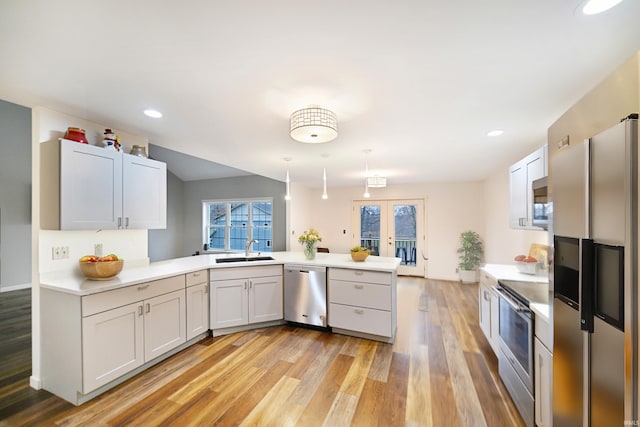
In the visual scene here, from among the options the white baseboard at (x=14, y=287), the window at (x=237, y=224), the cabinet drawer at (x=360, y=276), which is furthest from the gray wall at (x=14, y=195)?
the cabinet drawer at (x=360, y=276)

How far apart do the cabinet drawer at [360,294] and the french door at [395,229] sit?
138 inches

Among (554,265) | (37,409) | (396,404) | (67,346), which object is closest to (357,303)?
(396,404)

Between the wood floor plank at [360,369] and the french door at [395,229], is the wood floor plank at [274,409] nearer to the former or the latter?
the wood floor plank at [360,369]

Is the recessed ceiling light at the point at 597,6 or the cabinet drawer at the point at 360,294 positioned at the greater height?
the recessed ceiling light at the point at 597,6

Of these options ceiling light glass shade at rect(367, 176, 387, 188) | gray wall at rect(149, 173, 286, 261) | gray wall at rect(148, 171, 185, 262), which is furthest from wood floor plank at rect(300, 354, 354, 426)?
gray wall at rect(148, 171, 185, 262)

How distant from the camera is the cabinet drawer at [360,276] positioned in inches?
114

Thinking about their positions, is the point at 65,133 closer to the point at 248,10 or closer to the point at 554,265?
the point at 248,10

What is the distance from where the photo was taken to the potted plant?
5598 mm

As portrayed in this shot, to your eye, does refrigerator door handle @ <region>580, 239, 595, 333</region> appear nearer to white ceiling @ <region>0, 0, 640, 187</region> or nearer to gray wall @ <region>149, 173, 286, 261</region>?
white ceiling @ <region>0, 0, 640, 187</region>

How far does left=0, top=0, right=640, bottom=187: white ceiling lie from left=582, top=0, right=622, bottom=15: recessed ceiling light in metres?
0.04

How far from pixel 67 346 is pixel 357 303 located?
8.71ft

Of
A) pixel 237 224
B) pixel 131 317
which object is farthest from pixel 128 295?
pixel 237 224

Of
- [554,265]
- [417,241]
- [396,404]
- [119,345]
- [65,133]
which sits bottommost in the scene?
[396,404]

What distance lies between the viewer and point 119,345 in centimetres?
211
